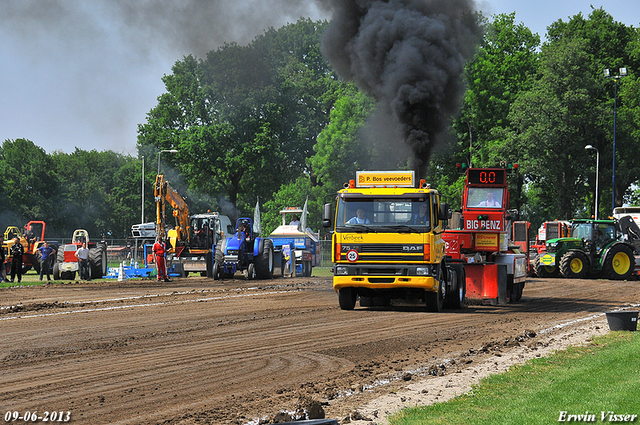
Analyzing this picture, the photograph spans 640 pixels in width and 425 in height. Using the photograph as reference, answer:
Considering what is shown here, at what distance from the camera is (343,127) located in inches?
2406

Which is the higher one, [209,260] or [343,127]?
[343,127]

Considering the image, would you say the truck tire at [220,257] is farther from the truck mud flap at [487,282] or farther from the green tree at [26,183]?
the green tree at [26,183]

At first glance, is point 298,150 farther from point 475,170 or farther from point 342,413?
point 342,413

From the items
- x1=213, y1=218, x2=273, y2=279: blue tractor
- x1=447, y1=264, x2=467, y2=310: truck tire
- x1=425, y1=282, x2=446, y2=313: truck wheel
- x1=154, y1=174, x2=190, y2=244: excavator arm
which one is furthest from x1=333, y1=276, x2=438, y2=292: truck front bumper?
x1=154, y1=174, x2=190, y2=244: excavator arm

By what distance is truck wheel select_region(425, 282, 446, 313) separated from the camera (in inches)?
652

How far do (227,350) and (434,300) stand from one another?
7021 mm

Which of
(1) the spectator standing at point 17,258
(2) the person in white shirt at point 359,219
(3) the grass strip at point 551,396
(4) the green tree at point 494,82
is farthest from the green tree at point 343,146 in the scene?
(3) the grass strip at point 551,396

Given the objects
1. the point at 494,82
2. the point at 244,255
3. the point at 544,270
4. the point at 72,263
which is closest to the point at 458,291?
the point at 244,255

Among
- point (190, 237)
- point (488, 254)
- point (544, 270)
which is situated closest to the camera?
point (488, 254)

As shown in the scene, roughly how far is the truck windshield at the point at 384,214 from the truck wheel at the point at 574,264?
1821cm

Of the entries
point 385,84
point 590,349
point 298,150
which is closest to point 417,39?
point 385,84

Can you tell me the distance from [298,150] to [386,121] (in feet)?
143

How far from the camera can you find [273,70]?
60.2m

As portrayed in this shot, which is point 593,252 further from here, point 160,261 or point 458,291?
point 160,261
